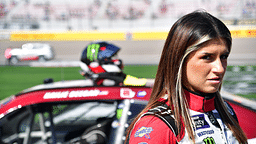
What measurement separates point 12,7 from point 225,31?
30.1m

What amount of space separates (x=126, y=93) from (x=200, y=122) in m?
1.28

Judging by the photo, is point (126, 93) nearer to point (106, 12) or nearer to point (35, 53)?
point (35, 53)

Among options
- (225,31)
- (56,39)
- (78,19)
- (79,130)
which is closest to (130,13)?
(78,19)

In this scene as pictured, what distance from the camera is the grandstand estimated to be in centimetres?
2431

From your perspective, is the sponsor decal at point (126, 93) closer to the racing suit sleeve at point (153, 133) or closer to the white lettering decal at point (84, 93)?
the white lettering decal at point (84, 93)

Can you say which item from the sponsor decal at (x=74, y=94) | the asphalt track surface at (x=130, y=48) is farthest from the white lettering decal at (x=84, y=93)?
the asphalt track surface at (x=130, y=48)

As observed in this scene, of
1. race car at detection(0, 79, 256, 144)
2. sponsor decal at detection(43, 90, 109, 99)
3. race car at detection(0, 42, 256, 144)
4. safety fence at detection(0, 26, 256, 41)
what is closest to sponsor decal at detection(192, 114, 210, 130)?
race car at detection(0, 42, 256, 144)

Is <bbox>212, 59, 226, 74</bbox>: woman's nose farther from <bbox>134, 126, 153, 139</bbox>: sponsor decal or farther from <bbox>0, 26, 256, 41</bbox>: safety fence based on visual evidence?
<bbox>0, 26, 256, 41</bbox>: safety fence

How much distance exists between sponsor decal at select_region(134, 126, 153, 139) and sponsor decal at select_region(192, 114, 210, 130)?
8.3 inches

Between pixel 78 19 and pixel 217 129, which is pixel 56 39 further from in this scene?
pixel 217 129

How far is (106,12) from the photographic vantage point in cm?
2789

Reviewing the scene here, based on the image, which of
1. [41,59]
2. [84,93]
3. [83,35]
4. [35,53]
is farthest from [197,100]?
[83,35]

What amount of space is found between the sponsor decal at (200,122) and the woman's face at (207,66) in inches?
4.6

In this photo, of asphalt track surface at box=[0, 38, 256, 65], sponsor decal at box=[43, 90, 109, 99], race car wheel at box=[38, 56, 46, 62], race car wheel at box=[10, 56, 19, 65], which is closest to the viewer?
sponsor decal at box=[43, 90, 109, 99]
